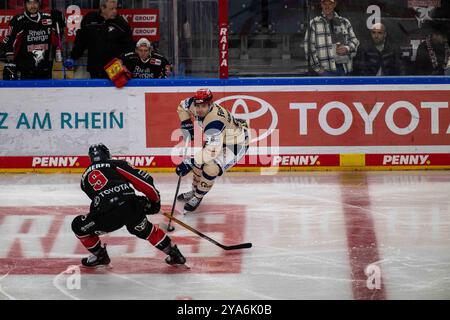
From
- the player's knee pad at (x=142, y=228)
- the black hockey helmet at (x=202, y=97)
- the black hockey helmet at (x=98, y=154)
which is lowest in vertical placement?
the player's knee pad at (x=142, y=228)

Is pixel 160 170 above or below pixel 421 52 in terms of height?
below

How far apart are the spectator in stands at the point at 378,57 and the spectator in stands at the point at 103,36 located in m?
3.22

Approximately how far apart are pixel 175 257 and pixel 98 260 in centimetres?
73

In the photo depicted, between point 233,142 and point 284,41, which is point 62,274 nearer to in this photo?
point 233,142

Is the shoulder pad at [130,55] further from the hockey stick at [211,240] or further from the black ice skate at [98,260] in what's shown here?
the black ice skate at [98,260]

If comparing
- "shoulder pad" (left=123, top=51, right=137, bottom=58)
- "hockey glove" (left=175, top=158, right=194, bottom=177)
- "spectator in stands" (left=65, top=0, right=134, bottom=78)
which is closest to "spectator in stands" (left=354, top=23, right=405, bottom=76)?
"shoulder pad" (left=123, top=51, right=137, bottom=58)

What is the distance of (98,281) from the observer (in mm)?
9883

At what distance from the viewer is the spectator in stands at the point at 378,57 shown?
15.3 meters

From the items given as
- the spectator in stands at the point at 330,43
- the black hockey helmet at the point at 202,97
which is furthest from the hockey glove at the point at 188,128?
the spectator in stands at the point at 330,43

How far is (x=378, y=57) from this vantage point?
1549cm

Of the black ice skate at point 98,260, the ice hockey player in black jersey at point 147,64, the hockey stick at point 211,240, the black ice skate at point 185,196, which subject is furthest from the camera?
the ice hockey player in black jersey at point 147,64

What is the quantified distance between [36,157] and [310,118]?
388 centimetres
